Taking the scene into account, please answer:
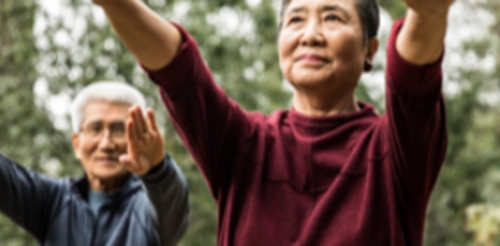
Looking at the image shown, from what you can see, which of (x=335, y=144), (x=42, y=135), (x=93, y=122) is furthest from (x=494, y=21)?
(x=335, y=144)

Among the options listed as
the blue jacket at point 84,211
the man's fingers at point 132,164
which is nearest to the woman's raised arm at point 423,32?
the man's fingers at point 132,164

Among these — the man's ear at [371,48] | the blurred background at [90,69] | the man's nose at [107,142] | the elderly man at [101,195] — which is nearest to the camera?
the man's ear at [371,48]

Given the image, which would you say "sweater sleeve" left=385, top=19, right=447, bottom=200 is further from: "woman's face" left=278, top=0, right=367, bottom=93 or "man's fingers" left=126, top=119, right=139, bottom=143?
"man's fingers" left=126, top=119, right=139, bottom=143

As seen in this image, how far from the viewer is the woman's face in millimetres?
2867

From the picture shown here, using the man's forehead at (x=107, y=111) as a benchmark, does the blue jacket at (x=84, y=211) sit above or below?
below

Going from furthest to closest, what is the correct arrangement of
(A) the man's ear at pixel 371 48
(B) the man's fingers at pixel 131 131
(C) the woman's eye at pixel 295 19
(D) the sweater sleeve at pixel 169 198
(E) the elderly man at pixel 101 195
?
(E) the elderly man at pixel 101 195 < (D) the sweater sleeve at pixel 169 198 < (B) the man's fingers at pixel 131 131 < (A) the man's ear at pixel 371 48 < (C) the woman's eye at pixel 295 19

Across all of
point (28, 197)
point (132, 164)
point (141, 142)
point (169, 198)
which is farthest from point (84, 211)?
point (141, 142)

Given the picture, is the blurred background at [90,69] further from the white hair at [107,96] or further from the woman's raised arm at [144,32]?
the woman's raised arm at [144,32]

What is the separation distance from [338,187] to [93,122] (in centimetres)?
199

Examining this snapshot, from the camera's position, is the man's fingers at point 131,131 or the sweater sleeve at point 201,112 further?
the man's fingers at point 131,131

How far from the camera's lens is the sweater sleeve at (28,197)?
415cm

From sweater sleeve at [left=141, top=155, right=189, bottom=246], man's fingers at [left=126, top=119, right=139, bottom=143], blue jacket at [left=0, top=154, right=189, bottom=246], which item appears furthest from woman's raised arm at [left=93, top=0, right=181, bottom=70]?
blue jacket at [left=0, top=154, right=189, bottom=246]

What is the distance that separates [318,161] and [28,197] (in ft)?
5.97

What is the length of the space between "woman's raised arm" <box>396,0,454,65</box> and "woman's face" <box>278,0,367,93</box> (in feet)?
1.07
